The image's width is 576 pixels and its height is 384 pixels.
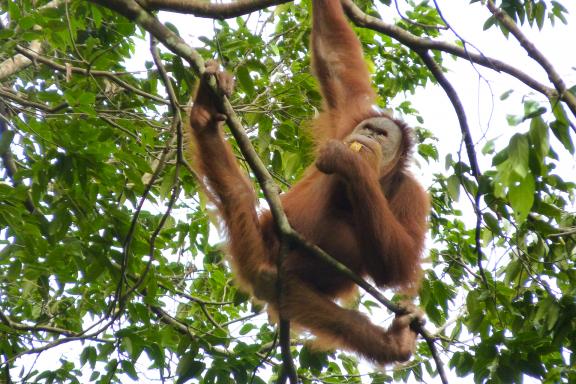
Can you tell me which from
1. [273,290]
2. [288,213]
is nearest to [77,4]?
[288,213]

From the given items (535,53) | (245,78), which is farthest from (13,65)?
(535,53)

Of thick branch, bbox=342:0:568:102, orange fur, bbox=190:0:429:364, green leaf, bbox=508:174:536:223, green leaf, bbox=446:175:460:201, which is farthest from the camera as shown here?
orange fur, bbox=190:0:429:364

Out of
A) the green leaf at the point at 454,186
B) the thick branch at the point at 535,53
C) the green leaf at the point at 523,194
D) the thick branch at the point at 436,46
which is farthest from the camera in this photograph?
the green leaf at the point at 454,186

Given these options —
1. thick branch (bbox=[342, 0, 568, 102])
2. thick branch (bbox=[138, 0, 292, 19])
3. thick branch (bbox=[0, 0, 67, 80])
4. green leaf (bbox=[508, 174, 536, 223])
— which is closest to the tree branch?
thick branch (bbox=[138, 0, 292, 19])

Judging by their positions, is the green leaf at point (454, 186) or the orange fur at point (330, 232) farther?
the orange fur at point (330, 232)

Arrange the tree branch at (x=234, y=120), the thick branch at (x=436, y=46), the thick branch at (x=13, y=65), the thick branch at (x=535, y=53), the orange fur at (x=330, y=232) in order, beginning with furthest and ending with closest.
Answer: the thick branch at (x=13, y=65) < the orange fur at (x=330, y=232) < the tree branch at (x=234, y=120) < the thick branch at (x=436, y=46) < the thick branch at (x=535, y=53)

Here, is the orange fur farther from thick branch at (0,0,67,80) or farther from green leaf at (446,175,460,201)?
thick branch at (0,0,67,80)

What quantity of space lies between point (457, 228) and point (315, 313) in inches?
112

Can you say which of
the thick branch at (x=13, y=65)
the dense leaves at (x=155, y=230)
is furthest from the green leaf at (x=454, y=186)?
the thick branch at (x=13, y=65)

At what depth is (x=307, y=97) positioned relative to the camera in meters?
6.29

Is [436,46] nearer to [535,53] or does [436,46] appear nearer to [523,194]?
[535,53]

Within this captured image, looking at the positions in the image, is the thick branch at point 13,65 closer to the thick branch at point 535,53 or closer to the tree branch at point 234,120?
the tree branch at point 234,120

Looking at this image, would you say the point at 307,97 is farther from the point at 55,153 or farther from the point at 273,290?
the point at 55,153

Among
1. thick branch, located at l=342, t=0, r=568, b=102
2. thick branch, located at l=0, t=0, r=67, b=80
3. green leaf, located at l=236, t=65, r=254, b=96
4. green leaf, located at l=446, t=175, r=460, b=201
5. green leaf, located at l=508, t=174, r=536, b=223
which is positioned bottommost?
green leaf, located at l=508, t=174, r=536, b=223
